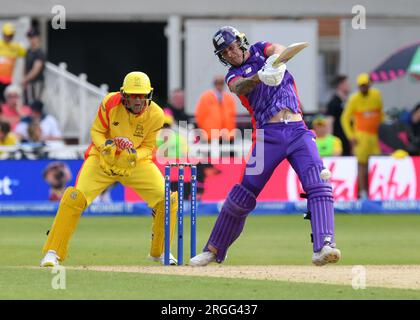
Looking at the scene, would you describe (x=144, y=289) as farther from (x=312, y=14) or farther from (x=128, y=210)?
(x=312, y=14)

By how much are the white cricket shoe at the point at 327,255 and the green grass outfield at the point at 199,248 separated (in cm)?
33

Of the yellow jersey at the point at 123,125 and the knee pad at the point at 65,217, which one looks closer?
the knee pad at the point at 65,217

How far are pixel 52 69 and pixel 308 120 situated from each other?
15.4 feet

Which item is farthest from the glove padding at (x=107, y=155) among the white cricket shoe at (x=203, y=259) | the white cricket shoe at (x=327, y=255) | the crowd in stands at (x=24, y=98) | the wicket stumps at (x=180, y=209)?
the crowd in stands at (x=24, y=98)

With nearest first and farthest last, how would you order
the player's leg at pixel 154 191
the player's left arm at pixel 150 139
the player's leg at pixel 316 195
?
the player's leg at pixel 316 195, the player's leg at pixel 154 191, the player's left arm at pixel 150 139

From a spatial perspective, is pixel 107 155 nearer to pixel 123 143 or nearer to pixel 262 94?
pixel 123 143

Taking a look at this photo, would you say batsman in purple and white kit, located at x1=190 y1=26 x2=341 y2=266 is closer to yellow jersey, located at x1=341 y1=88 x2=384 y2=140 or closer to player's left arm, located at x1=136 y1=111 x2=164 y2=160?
player's left arm, located at x1=136 y1=111 x2=164 y2=160

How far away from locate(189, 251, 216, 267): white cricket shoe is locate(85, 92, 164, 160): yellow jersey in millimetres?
1115

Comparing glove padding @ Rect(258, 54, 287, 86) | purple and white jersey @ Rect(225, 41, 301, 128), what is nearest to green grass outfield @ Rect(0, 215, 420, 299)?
purple and white jersey @ Rect(225, 41, 301, 128)

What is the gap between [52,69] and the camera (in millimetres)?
22219

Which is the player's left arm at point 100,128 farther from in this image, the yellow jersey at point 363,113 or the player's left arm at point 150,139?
the yellow jersey at point 363,113

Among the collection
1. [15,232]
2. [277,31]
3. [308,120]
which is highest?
[277,31]

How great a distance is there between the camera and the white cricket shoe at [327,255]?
34.1 ft
